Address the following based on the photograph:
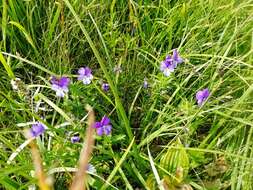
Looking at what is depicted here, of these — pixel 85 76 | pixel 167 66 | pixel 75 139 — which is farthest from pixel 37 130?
pixel 167 66

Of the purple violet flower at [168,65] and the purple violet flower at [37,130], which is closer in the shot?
the purple violet flower at [37,130]

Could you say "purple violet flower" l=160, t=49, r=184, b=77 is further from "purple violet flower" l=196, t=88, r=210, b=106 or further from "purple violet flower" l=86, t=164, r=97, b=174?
"purple violet flower" l=86, t=164, r=97, b=174

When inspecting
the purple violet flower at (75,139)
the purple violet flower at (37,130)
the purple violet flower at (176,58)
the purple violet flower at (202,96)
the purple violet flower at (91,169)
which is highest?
the purple violet flower at (176,58)

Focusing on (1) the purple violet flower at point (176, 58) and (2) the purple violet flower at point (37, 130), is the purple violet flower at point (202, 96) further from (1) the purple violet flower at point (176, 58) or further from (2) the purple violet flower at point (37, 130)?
(2) the purple violet flower at point (37, 130)

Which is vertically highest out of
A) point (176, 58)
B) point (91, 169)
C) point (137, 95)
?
point (176, 58)

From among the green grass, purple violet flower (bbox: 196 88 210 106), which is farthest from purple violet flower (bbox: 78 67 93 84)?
purple violet flower (bbox: 196 88 210 106)

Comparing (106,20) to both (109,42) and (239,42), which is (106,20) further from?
(239,42)

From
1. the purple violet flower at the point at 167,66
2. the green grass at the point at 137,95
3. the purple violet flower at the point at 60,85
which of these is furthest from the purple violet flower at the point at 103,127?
the purple violet flower at the point at 167,66

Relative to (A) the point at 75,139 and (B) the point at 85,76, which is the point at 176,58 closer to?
(B) the point at 85,76

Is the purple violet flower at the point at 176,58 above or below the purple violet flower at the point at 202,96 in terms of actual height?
above
